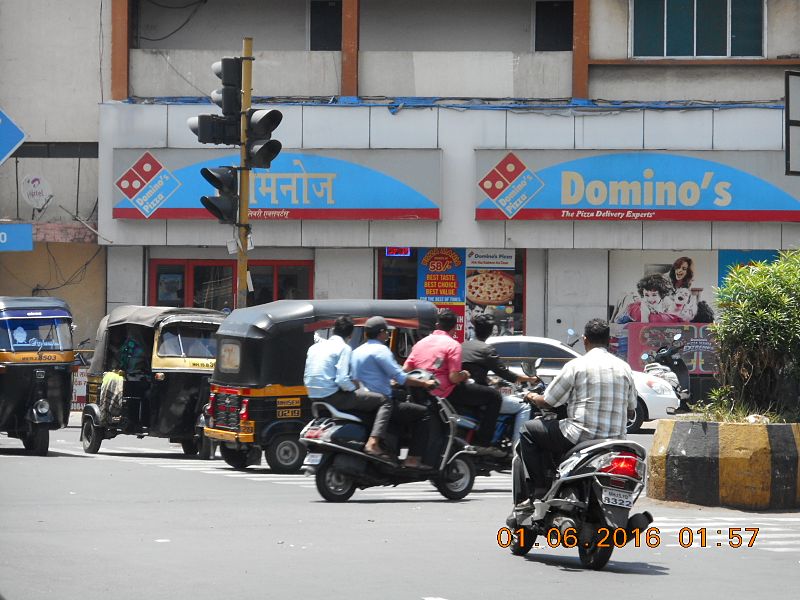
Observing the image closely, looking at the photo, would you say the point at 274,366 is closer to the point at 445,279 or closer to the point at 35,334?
the point at 35,334

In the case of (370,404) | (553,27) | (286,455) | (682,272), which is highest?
(553,27)

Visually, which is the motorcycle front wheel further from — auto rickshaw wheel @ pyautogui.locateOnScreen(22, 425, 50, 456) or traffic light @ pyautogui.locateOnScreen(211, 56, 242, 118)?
auto rickshaw wheel @ pyautogui.locateOnScreen(22, 425, 50, 456)

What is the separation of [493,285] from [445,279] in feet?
3.31

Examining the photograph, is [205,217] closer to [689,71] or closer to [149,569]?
[689,71]

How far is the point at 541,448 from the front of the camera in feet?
31.3

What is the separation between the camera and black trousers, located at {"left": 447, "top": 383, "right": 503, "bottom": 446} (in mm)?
14086

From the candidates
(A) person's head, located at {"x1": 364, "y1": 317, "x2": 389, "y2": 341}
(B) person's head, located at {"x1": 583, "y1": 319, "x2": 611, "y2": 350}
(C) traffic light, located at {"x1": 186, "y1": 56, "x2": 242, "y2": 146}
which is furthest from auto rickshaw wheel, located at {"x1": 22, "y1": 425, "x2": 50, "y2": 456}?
(B) person's head, located at {"x1": 583, "y1": 319, "x2": 611, "y2": 350}

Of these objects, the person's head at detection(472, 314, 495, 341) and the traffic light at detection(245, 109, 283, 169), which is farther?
the traffic light at detection(245, 109, 283, 169)

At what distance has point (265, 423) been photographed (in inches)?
639

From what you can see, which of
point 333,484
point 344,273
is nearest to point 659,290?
point 344,273

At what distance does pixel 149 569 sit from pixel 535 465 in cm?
266

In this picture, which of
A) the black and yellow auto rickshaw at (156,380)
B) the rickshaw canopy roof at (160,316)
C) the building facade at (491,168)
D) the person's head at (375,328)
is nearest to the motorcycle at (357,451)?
the person's head at (375,328)

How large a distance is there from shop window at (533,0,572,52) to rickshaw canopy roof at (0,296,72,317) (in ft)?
46.7

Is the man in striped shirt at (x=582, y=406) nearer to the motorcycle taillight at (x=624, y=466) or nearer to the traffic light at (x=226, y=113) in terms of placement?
the motorcycle taillight at (x=624, y=466)
